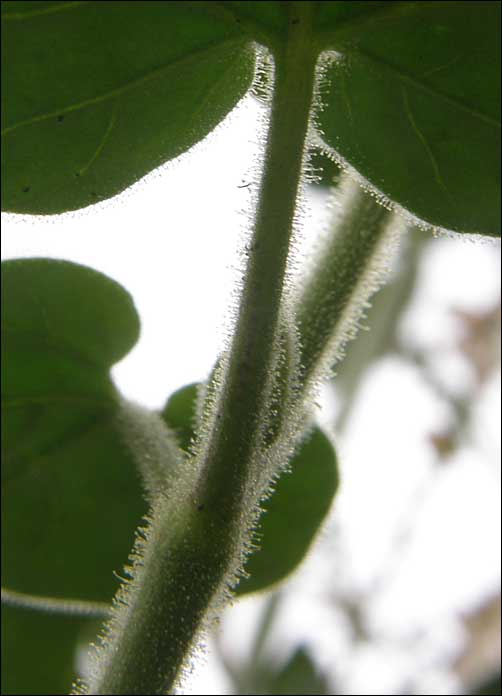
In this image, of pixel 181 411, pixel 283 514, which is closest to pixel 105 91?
pixel 181 411

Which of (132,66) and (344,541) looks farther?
(344,541)

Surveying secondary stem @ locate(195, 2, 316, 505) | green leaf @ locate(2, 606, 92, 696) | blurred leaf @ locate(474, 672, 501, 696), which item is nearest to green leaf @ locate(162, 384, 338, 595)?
blurred leaf @ locate(474, 672, 501, 696)

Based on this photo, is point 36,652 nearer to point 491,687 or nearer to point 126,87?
point 491,687

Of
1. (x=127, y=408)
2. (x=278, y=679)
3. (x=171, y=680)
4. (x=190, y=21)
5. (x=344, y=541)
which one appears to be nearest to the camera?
(x=171, y=680)

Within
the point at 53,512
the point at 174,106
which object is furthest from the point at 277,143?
the point at 53,512

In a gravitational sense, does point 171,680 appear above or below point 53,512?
above

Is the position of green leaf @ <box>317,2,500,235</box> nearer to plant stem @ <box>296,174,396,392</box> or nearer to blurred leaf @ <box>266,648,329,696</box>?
plant stem @ <box>296,174,396,392</box>

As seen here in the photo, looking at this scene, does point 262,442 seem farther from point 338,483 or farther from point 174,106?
point 338,483
